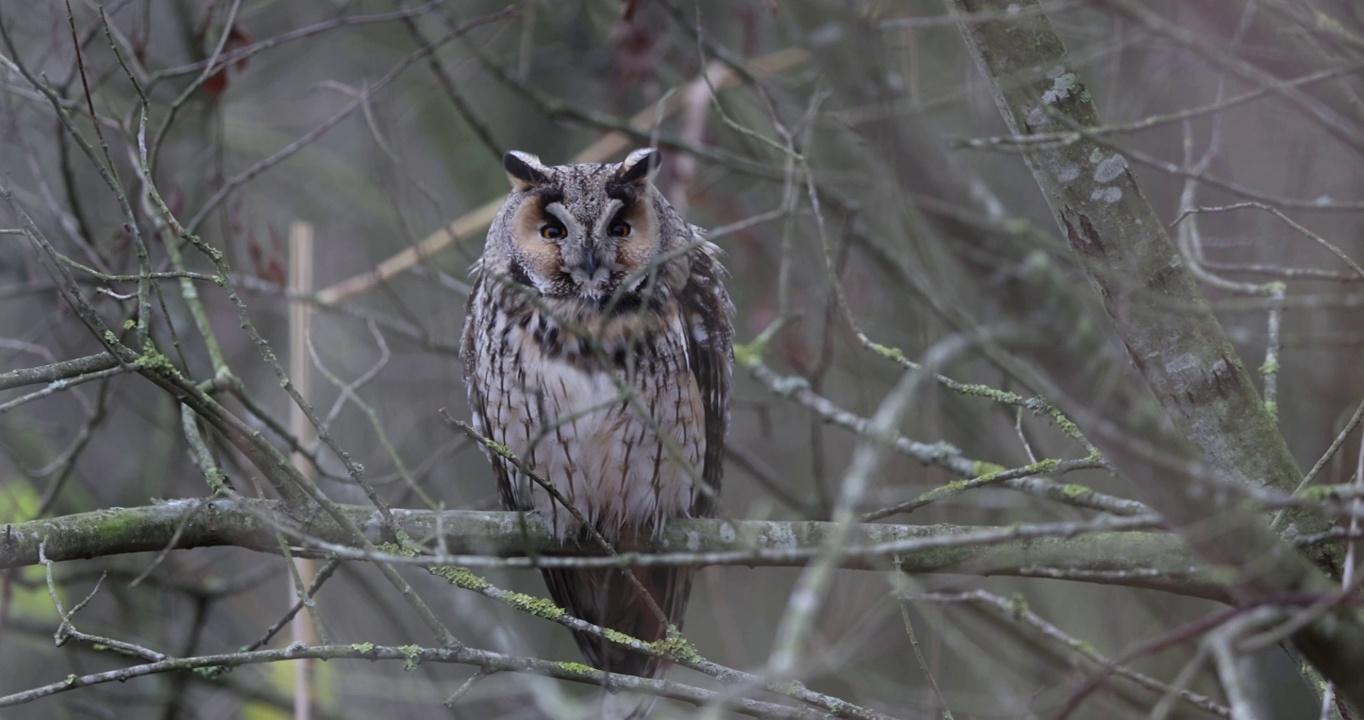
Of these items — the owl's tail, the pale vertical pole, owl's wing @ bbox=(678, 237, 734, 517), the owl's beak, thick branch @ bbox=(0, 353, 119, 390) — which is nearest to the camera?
thick branch @ bbox=(0, 353, 119, 390)

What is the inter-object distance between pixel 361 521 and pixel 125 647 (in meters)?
0.56

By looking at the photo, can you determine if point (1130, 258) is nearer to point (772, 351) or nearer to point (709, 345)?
point (709, 345)

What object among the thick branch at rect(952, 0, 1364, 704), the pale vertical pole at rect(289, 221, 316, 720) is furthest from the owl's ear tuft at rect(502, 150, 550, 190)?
the thick branch at rect(952, 0, 1364, 704)

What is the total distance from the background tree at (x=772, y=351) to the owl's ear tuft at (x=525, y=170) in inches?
10.5

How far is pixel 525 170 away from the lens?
3.32m

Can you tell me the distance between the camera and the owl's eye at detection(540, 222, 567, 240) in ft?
10.6

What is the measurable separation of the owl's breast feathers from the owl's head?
72mm

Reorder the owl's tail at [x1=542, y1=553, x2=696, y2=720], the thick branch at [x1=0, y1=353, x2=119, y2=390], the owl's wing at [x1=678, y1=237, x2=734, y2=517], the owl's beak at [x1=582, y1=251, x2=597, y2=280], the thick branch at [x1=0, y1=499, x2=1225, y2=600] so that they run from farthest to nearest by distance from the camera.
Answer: the owl's tail at [x1=542, y1=553, x2=696, y2=720], the owl's wing at [x1=678, y1=237, x2=734, y2=517], the owl's beak at [x1=582, y1=251, x2=597, y2=280], the thick branch at [x1=0, y1=499, x2=1225, y2=600], the thick branch at [x1=0, y1=353, x2=119, y2=390]

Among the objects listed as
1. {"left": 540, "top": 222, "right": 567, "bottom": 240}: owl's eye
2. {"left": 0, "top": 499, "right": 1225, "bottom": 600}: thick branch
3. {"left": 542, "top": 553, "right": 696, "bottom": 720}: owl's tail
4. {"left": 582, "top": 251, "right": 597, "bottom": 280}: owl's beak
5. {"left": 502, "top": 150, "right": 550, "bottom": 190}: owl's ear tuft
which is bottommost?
{"left": 542, "top": 553, "right": 696, "bottom": 720}: owl's tail

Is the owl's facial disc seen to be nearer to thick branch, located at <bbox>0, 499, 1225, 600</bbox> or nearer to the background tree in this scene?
the background tree

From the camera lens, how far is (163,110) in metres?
4.36

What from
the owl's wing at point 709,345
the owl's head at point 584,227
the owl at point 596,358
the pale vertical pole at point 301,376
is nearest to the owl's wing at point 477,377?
the owl at point 596,358

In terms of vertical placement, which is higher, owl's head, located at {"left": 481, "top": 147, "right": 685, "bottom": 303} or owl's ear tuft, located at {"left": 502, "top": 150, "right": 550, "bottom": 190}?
owl's ear tuft, located at {"left": 502, "top": 150, "right": 550, "bottom": 190}

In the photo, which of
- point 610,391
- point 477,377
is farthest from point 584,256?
point 477,377
